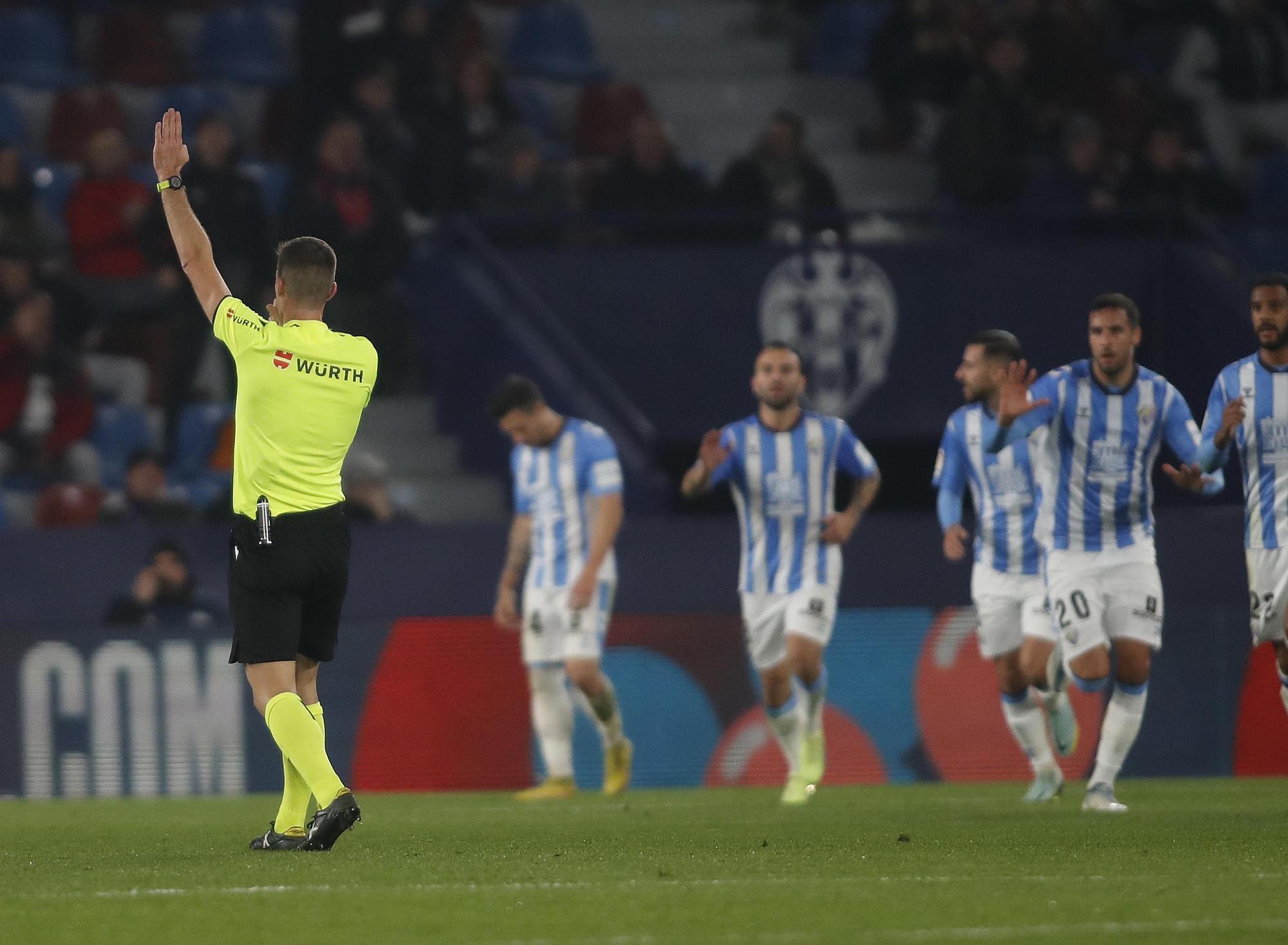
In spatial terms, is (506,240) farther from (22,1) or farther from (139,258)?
(22,1)

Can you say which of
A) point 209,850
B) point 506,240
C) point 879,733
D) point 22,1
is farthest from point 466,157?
point 209,850

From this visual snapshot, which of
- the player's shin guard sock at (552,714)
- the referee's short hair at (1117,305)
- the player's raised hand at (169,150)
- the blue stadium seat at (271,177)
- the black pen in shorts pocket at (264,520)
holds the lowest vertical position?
the player's shin guard sock at (552,714)

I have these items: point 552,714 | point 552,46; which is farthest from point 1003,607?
point 552,46

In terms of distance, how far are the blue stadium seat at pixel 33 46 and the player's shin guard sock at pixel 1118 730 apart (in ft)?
33.1

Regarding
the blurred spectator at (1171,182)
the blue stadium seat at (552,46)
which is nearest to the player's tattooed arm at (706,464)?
the blurred spectator at (1171,182)

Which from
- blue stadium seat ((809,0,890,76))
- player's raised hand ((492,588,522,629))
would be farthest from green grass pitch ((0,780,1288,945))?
blue stadium seat ((809,0,890,76))

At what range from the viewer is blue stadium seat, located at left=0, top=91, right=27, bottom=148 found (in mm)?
16109

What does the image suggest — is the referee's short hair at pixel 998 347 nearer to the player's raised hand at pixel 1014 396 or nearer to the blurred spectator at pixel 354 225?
the player's raised hand at pixel 1014 396

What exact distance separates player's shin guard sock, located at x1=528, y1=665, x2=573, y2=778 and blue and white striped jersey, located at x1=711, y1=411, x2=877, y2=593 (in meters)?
1.44

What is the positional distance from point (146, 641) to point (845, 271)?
210 inches

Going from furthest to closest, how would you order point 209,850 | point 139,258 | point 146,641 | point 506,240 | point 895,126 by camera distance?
point 895,126 < point 506,240 < point 139,258 < point 146,641 < point 209,850

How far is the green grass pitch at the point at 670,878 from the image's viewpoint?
17.9 feet

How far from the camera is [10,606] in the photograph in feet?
43.9

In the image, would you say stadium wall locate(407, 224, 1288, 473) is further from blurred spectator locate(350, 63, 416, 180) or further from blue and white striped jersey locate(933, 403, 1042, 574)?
blue and white striped jersey locate(933, 403, 1042, 574)
